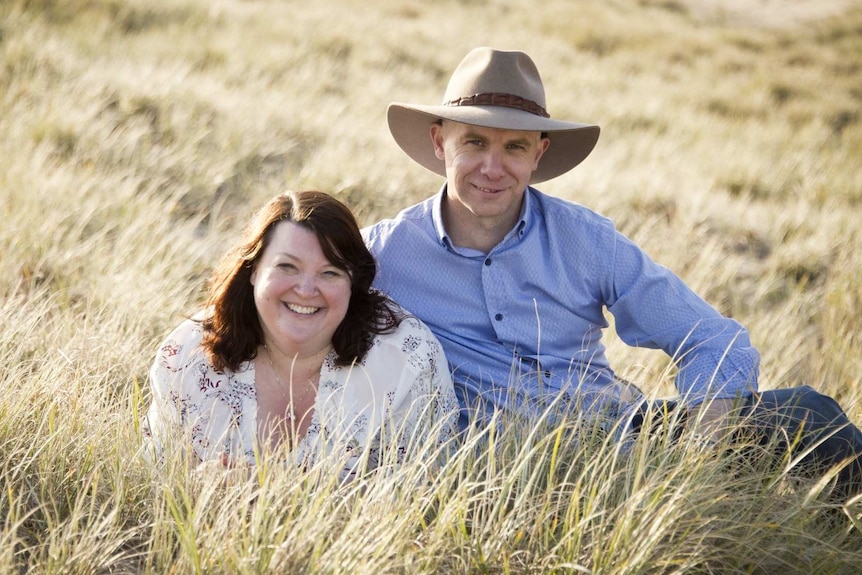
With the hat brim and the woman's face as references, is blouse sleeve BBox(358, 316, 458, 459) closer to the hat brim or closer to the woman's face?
the woman's face

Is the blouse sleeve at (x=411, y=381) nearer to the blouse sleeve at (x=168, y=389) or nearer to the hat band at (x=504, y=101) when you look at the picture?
the blouse sleeve at (x=168, y=389)

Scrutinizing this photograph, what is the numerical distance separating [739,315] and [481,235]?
305 cm

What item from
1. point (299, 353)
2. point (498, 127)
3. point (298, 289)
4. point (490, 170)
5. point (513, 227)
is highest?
point (498, 127)

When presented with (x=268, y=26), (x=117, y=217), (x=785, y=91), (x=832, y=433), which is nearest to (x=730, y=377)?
(x=832, y=433)

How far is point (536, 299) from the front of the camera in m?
3.51

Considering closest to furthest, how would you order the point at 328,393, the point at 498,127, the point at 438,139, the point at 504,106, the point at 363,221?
the point at 328,393
the point at 498,127
the point at 504,106
the point at 438,139
the point at 363,221

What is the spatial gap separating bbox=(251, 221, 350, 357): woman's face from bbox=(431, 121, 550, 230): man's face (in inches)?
26.9

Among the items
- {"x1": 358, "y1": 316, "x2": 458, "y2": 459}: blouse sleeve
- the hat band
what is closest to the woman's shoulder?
{"x1": 358, "y1": 316, "x2": 458, "y2": 459}: blouse sleeve

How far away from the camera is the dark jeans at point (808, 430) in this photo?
295 centimetres

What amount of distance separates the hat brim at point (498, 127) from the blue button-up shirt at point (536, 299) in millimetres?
336

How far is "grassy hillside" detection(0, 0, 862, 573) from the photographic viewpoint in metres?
2.37

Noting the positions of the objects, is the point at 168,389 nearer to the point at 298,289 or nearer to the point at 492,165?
the point at 298,289

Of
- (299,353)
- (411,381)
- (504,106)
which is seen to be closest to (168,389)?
(299,353)

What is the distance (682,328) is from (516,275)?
680 millimetres
